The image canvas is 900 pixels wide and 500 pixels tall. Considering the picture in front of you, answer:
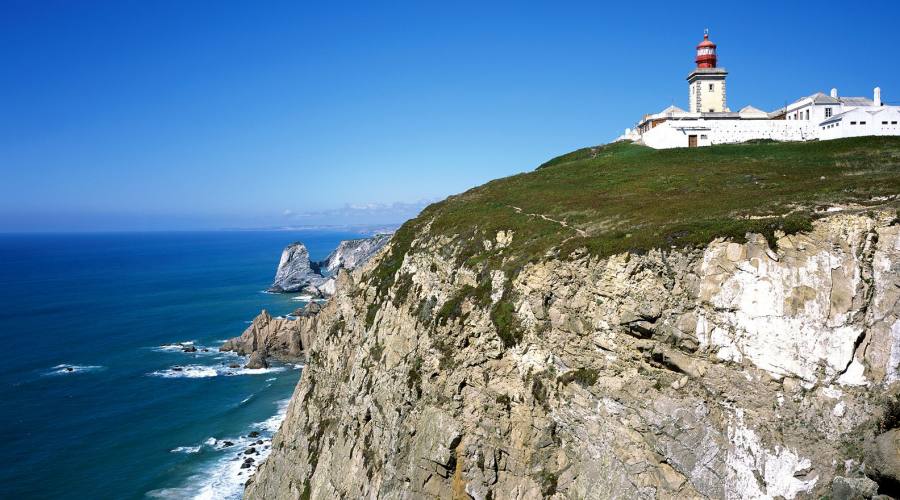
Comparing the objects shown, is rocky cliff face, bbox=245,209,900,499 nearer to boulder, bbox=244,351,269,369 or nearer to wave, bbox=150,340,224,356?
boulder, bbox=244,351,269,369

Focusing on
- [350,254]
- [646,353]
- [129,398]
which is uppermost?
[646,353]

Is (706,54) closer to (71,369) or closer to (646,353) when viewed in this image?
(646,353)

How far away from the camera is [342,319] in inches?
1586

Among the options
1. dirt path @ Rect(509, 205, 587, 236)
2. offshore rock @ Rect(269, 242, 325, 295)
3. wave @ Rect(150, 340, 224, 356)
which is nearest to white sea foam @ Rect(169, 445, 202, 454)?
wave @ Rect(150, 340, 224, 356)

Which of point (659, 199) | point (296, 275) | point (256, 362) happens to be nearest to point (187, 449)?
point (256, 362)

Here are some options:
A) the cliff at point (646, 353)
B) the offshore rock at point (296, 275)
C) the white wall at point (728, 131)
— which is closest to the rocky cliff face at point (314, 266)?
the offshore rock at point (296, 275)

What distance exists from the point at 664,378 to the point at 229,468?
37.1 metres

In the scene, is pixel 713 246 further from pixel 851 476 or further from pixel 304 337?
pixel 304 337

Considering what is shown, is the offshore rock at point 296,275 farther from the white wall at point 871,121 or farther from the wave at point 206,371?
the white wall at point 871,121

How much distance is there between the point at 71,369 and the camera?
6844 centimetres

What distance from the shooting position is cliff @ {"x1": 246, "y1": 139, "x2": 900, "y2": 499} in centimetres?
1766

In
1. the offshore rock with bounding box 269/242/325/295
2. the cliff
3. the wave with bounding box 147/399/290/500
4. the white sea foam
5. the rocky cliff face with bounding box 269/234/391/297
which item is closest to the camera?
the cliff

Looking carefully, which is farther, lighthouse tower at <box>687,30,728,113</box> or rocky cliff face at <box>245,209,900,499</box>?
lighthouse tower at <box>687,30,728,113</box>

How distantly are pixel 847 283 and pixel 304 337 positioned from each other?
215 ft
